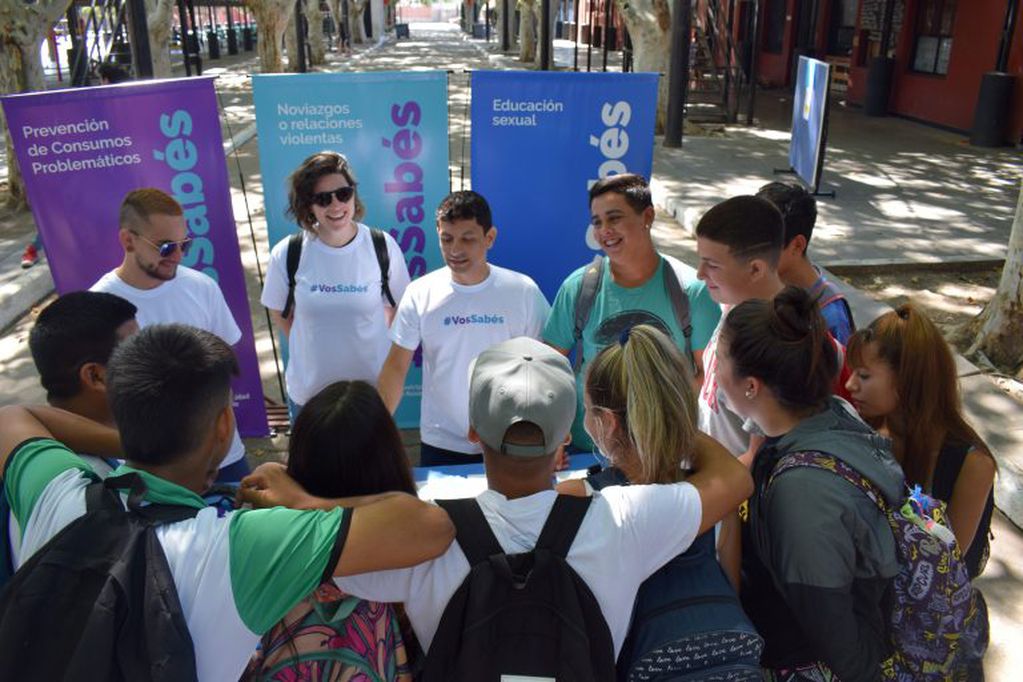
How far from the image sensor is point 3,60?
28.3 ft

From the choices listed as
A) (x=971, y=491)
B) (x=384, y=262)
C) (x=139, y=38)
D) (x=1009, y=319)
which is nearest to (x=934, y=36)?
(x=1009, y=319)

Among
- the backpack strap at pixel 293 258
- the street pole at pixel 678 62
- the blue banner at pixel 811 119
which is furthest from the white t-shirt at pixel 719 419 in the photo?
the street pole at pixel 678 62

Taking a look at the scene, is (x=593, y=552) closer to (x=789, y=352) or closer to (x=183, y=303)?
(x=789, y=352)

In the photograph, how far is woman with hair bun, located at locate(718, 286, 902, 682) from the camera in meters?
1.65

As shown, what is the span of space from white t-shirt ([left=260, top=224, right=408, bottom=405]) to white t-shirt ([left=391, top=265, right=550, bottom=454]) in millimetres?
409

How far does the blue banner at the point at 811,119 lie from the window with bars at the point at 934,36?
23.2 ft

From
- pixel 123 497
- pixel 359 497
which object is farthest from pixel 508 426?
pixel 123 497

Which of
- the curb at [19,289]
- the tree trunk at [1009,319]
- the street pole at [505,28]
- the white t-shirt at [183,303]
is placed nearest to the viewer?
the white t-shirt at [183,303]

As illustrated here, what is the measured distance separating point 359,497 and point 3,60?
950 centimetres

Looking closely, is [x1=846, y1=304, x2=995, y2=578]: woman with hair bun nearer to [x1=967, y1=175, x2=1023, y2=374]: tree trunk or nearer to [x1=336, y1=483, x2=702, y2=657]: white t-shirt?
[x1=336, y1=483, x2=702, y2=657]: white t-shirt

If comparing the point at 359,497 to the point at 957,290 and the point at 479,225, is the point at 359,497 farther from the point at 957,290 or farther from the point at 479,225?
the point at 957,290

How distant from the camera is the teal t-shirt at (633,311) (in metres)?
2.92

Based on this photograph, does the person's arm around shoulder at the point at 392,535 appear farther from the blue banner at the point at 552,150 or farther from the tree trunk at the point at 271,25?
the tree trunk at the point at 271,25

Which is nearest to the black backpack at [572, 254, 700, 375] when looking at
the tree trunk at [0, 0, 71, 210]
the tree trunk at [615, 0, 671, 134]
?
the tree trunk at [0, 0, 71, 210]
